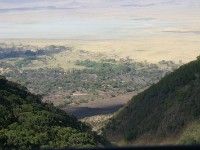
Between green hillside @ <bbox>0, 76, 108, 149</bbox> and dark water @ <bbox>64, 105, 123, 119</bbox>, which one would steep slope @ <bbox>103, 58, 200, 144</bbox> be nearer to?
green hillside @ <bbox>0, 76, 108, 149</bbox>

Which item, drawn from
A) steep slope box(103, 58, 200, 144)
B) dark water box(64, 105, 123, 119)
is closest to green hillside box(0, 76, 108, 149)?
steep slope box(103, 58, 200, 144)

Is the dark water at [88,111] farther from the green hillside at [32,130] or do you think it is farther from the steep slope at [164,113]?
the green hillside at [32,130]

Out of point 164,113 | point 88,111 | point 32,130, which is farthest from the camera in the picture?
point 88,111

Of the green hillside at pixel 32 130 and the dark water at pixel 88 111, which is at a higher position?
the green hillside at pixel 32 130

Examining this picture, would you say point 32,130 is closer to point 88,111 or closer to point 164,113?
point 164,113

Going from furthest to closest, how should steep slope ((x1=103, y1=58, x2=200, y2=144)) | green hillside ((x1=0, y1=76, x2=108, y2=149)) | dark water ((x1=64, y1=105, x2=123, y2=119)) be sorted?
dark water ((x1=64, y1=105, x2=123, y2=119)), steep slope ((x1=103, y1=58, x2=200, y2=144)), green hillside ((x1=0, y1=76, x2=108, y2=149))

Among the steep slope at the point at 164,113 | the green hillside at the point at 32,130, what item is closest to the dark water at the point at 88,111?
the steep slope at the point at 164,113

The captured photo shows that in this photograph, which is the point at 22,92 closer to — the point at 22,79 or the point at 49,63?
the point at 22,79

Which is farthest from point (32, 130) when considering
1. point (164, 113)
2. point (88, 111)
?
point (88, 111)
